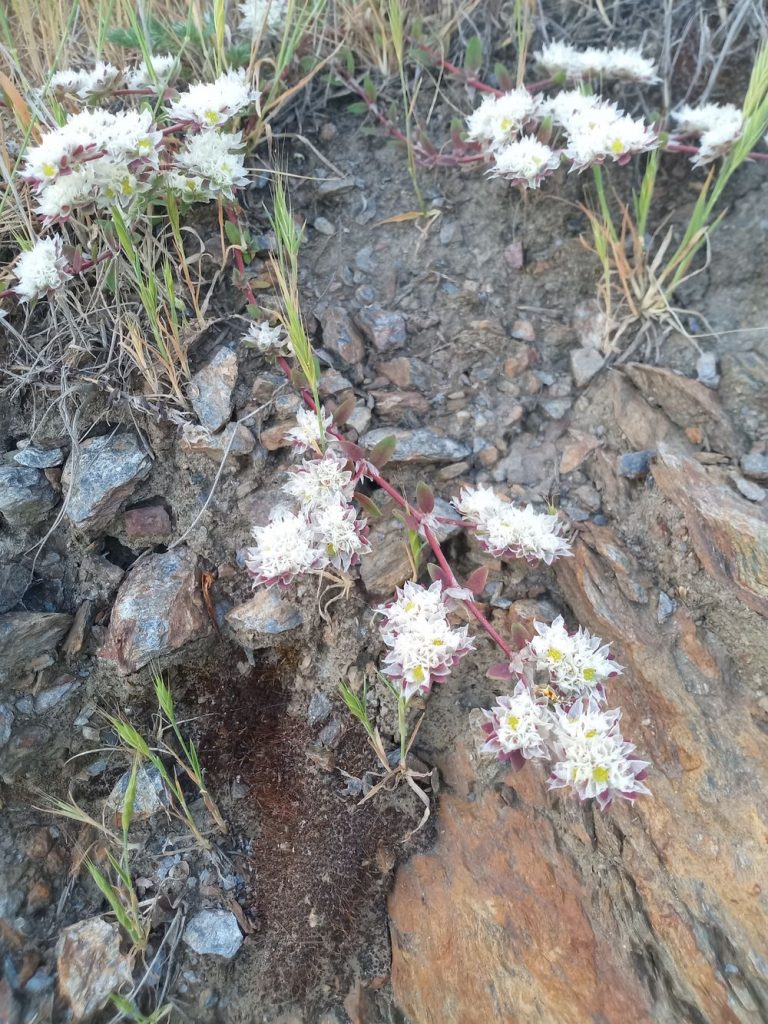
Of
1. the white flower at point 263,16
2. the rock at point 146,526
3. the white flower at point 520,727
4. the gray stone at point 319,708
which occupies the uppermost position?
the white flower at point 263,16

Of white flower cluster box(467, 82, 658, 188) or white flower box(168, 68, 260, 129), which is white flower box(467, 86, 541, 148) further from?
white flower box(168, 68, 260, 129)

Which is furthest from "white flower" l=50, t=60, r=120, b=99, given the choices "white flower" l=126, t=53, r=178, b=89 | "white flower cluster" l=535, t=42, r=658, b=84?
"white flower cluster" l=535, t=42, r=658, b=84

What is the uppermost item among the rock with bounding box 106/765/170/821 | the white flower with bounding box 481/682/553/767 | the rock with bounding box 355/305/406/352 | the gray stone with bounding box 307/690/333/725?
the rock with bounding box 355/305/406/352

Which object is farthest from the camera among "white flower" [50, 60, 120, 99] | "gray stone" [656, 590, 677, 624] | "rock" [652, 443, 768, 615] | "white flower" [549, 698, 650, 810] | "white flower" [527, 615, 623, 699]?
"white flower" [50, 60, 120, 99]

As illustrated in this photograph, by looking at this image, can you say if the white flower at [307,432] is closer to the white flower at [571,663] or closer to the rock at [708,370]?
the white flower at [571,663]

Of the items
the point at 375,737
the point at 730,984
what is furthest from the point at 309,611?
the point at 730,984

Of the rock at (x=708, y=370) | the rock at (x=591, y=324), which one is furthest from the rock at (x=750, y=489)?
the rock at (x=591, y=324)
